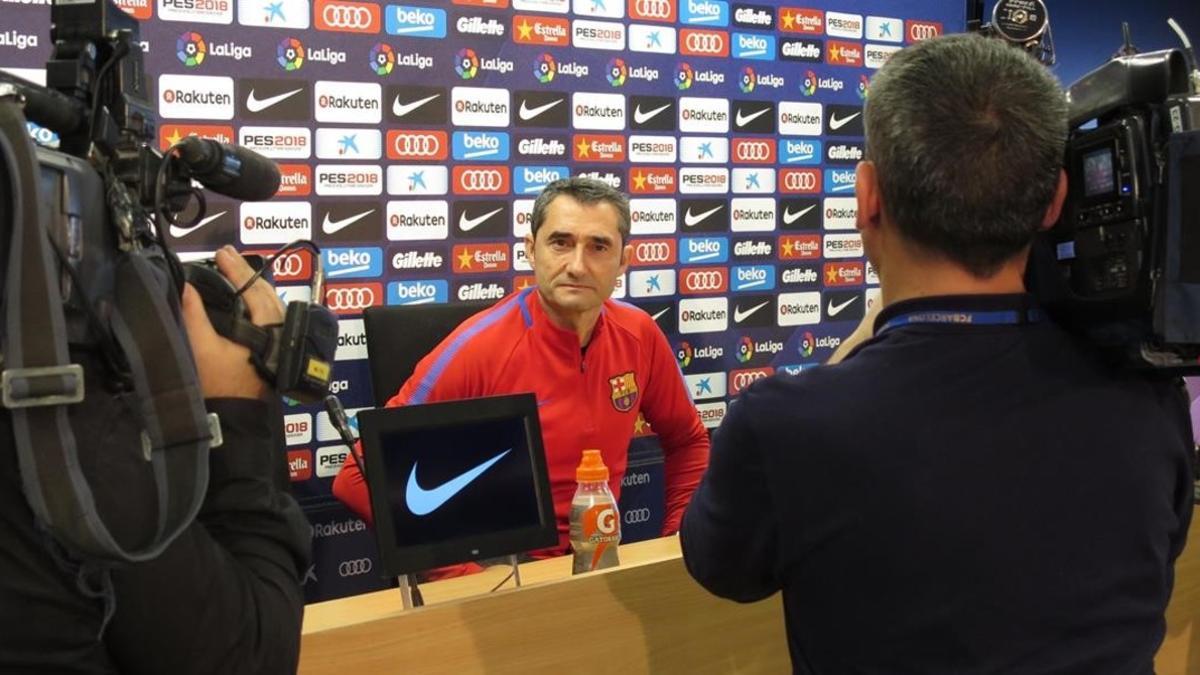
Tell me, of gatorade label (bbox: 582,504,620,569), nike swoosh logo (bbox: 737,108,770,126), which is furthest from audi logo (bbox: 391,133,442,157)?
gatorade label (bbox: 582,504,620,569)

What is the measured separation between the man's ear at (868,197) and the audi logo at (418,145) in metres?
A: 2.06

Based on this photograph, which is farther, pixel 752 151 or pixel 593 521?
pixel 752 151

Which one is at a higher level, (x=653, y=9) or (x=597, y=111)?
(x=653, y=9)

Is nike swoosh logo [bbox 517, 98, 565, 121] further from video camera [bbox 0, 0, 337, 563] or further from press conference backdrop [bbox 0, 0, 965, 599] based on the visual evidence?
video camera [bbox 0, 0, 337, 563]

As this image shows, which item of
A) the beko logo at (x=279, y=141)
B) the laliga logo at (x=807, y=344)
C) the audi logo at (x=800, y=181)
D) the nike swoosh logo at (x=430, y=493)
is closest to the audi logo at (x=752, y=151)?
the audi logo at (x=800, y=181)

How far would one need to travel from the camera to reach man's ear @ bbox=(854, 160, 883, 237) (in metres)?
0.99

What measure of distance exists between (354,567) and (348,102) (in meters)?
1.24

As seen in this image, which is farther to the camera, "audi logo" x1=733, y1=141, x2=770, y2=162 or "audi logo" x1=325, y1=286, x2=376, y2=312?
"audi logo" x1=733, y1=141, x2=770, y2=162

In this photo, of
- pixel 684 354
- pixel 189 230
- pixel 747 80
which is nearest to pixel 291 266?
pixel 189 230

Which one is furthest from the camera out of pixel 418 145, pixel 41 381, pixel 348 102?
pixel 418 145

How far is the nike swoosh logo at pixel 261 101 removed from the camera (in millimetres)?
2670

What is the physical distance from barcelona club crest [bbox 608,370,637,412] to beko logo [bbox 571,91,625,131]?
0.95m

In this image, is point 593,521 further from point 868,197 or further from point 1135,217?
point 1135,217

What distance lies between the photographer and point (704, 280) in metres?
3.47
